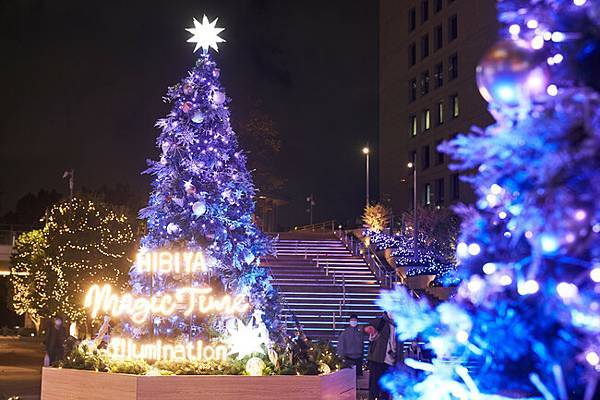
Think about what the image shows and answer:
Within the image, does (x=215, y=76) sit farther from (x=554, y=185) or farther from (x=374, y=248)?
(x=374, y=248)

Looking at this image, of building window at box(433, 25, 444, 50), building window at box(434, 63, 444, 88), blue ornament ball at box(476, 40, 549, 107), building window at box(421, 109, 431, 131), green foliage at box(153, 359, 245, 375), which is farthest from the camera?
building window at box(421, 109, 431, 131)

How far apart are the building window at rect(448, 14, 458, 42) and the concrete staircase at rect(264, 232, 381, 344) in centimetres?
2067

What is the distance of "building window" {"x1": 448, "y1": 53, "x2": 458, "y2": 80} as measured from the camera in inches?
1998

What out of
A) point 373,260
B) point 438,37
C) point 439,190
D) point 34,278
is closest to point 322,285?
point 373,260

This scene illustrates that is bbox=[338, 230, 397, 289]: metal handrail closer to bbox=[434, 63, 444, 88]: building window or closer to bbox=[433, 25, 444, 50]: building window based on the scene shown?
bbox=[434, 63, 444, 88]: building window

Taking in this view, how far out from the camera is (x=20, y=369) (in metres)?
23.9

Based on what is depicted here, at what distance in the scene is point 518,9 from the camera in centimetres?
575

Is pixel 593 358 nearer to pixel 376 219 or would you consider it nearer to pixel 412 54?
pixel 376 219

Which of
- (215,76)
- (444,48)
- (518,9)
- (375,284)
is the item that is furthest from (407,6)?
(518,9)

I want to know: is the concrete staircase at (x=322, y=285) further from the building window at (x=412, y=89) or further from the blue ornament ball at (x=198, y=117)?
the building window at (x=412, y=89)

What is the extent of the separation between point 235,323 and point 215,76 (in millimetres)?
4868

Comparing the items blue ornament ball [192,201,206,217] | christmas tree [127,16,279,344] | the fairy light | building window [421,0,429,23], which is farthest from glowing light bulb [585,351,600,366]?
building window [421,0,429,23]

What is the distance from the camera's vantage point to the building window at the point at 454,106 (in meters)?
49.8

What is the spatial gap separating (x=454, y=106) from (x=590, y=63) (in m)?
46.2
